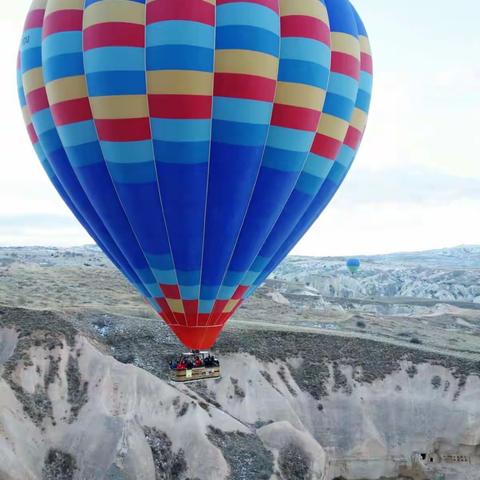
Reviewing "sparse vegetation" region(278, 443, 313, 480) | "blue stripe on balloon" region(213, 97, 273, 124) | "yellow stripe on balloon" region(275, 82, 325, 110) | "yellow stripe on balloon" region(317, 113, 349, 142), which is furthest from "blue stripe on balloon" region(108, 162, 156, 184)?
"sparse vegetation" region(278, 443, 313, 480)

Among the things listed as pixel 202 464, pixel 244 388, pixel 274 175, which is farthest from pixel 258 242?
pixel 244 388

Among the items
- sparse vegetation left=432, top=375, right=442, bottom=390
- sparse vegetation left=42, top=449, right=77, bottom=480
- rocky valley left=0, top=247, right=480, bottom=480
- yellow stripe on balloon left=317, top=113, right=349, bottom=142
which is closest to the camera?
yellow stripe on balloon left=317, top=113, right=349, bottom=142

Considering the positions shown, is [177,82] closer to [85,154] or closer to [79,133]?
[79,133]

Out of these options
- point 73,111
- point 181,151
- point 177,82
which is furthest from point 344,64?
point 73,111

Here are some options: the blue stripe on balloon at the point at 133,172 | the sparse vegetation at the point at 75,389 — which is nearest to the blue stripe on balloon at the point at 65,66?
the blue stripe on balloon at the point at 133,172

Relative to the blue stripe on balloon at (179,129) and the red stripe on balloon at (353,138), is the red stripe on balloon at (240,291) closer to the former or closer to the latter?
the blue stripe on balloon at (179,129)

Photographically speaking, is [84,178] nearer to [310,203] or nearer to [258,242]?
[258,242]

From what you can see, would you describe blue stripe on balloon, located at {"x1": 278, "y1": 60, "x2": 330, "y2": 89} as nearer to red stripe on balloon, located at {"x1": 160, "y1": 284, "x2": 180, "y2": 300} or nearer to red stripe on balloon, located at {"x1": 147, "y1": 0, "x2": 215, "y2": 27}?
red stripe on balloon, located at {"x1": 147, "y1": 0, "x2": 215, "y2": 27}
